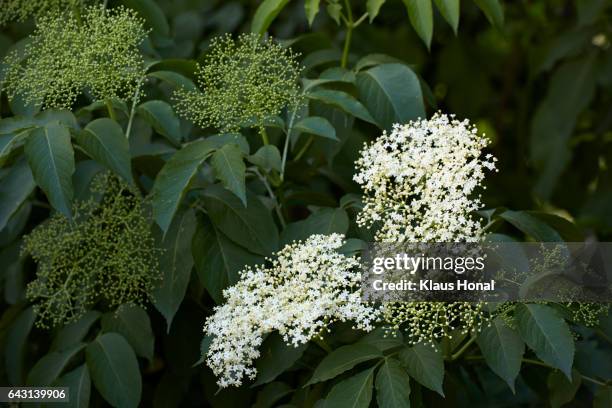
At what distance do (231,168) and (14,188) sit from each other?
46 cm

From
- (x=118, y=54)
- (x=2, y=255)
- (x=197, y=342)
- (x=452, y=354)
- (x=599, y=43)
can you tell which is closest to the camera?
(x=452, y=354)

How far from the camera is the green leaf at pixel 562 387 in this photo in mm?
1550

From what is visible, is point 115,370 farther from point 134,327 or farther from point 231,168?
point 231,168

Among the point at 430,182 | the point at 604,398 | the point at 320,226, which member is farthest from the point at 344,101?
the point at 604,398

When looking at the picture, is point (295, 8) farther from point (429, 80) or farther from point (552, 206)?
point (552, 206)

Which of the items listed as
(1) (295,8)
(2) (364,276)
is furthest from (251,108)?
(1) (295,8)

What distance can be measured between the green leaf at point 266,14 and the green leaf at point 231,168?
391mm

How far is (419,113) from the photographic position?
1835 millimetres

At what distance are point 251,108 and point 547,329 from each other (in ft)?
2.11

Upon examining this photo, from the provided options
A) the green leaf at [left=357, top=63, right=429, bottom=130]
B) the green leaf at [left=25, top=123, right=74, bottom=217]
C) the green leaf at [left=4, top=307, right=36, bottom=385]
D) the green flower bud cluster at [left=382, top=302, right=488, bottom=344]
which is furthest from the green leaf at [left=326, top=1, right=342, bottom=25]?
the green leaf at [left=4, top=307, right=36, bottom=385]

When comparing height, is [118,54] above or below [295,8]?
above

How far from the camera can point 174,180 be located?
1.62 m

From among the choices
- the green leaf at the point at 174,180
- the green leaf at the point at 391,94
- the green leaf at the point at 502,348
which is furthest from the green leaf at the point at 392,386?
the green leaf at the point at 391,94

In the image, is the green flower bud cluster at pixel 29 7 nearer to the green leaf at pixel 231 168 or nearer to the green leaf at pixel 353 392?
the green leaf at pixel 231 168
